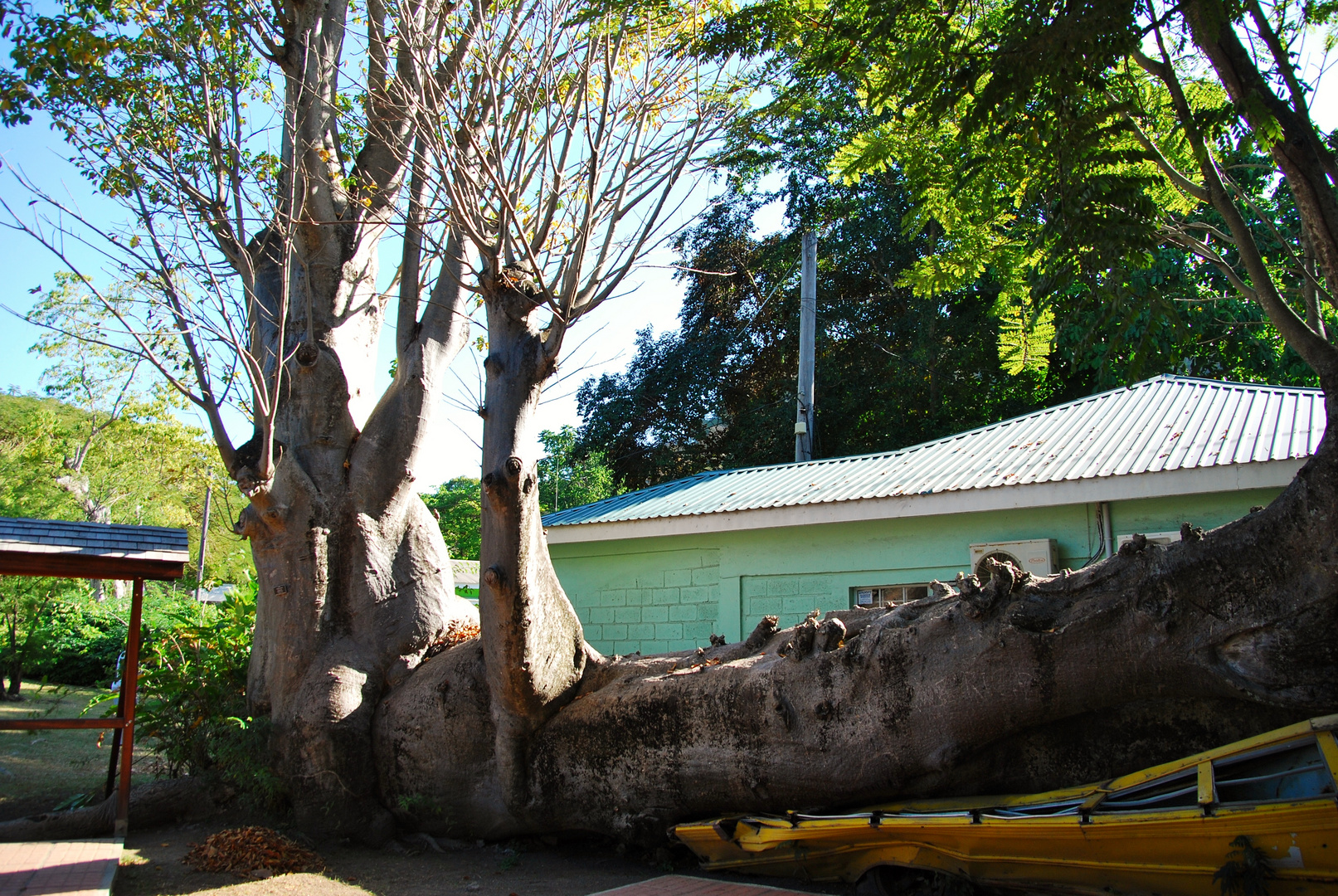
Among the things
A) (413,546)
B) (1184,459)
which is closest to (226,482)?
(413,546)

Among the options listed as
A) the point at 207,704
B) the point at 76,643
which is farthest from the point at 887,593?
the point at 76,643

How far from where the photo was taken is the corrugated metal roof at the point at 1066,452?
8031 millimetres

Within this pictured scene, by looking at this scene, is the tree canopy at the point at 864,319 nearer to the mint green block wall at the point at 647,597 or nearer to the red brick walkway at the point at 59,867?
the mint green block wall at the point at 647,597

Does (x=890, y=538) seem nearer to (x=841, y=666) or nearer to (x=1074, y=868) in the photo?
(x=841, y=666)

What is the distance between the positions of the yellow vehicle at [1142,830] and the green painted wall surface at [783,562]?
4.29m

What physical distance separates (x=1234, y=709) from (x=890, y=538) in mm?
4964

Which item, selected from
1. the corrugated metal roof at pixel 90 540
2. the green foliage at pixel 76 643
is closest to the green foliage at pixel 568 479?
the green foliage at pixel 76 643

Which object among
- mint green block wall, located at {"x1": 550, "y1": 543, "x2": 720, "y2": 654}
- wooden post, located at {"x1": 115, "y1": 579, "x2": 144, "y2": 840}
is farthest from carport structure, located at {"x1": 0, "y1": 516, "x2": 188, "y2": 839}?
mint green block wall, located at {"x1": 550, "y1": 543, "x2": 720, "y2": 654}

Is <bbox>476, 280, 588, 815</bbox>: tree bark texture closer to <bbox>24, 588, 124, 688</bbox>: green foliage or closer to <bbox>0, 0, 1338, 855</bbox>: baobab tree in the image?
<bbox>0, 0, 1338, 855</bbox>: baobab tree

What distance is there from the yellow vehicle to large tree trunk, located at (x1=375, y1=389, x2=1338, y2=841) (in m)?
0.31

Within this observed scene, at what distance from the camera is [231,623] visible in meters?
9.13

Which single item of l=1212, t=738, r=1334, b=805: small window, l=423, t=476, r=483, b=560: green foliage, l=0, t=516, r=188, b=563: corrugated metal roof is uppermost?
l=423, t=476, r=483, b=560: green foliage

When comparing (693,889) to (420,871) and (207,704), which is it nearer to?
(420,871)

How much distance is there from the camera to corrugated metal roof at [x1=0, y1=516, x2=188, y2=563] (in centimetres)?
667
